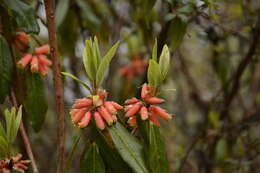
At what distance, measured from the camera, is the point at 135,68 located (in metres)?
2.70

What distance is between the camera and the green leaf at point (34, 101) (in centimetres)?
137

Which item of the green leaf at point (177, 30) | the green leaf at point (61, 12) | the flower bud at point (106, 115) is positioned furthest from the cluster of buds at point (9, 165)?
the green leaf at point (61, 12)

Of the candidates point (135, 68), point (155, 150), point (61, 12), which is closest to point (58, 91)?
point (155, 150)

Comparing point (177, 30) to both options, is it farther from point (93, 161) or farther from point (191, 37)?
point (191, 37)

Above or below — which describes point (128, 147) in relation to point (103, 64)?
below

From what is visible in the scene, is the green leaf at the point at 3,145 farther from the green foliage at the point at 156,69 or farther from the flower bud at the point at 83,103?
the green foliage at the point at 156,69

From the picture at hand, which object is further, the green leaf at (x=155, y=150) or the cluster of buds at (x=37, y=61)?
the cluster of buds at (x=37, y=61)

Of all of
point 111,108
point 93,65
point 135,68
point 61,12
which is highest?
point 61,12

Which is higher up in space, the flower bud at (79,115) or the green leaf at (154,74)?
the green leaf at (154,74)

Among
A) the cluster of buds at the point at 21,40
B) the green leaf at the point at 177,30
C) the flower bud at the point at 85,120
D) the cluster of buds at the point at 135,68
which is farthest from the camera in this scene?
the cluster of buds at the point at 135,68

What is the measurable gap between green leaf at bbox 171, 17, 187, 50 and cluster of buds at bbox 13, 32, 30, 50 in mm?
552

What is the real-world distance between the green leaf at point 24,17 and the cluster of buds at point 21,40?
0.28 ft

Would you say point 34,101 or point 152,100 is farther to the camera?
point 34,101

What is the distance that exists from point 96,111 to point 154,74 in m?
0.18
